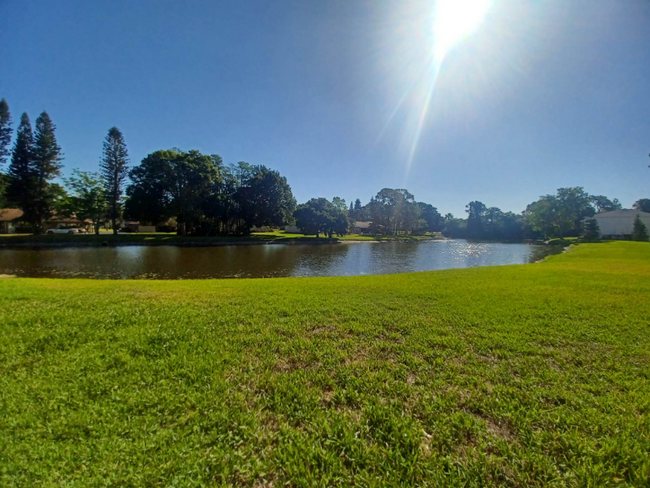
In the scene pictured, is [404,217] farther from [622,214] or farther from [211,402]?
[211,402]

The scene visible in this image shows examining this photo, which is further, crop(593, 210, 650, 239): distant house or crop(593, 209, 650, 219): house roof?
crop(593, 209, 650, 219): house roof

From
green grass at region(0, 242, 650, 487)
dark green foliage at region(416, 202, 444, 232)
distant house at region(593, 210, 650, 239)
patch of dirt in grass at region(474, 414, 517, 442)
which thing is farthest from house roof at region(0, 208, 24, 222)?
distant house at region(593, 210, 650, 239)

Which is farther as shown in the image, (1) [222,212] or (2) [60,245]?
(1) [222,212]

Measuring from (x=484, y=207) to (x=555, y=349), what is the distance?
3240 inches

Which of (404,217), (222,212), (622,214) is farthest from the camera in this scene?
(404,217)

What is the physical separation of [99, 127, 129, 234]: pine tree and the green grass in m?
48.9

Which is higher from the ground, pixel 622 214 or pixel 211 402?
pixel 622 214

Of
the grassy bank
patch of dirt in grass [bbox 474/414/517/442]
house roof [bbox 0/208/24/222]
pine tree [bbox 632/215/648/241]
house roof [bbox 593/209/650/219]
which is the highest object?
house roof [bbox 593/209/650/219]

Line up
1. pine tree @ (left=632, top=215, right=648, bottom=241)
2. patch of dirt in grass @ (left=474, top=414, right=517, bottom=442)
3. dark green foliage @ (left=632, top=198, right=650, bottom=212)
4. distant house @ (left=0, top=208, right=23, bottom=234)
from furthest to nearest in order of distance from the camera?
dark green foliage @ (left=632, top=198, right=650, bottom=212), pine tree @ (left=632, top=215, right=648, bottom=241), distant house @ (left=0, top=208, right=23, bottom=234), patch of dirt in grass @ (left=474, top=414, right=517, bottom=442)

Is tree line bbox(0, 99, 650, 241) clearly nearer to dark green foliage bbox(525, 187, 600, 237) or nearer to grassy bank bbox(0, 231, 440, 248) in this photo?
dark green foliage bbox(525, 187, 600, 237)

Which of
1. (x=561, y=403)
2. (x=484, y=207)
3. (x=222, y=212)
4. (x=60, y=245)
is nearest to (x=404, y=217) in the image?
(x=484, y=207)

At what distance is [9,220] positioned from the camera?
147 ft

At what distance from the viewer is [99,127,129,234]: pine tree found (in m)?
43.3

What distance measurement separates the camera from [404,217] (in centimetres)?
6919
